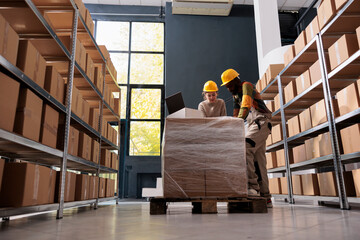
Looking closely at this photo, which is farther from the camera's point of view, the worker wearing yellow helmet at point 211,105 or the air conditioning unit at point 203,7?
the air conditioning unit at point 203,7

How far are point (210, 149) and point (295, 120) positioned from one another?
97.8 inches

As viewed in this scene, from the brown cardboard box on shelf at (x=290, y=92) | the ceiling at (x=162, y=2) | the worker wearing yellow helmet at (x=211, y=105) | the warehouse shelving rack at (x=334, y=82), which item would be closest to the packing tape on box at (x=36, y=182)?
the worker wearing yellow helmet at (x=211, y=105)

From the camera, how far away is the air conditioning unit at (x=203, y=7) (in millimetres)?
9711

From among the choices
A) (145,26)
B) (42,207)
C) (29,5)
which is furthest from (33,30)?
(145,26)

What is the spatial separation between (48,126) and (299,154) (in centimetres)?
406

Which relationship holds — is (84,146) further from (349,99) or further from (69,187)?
(349,99)

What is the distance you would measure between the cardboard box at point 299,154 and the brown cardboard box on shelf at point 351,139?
1257 millimetres

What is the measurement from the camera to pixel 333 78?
13.6 ft

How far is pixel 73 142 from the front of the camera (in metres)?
3.70

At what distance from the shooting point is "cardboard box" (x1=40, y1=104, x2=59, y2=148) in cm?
283

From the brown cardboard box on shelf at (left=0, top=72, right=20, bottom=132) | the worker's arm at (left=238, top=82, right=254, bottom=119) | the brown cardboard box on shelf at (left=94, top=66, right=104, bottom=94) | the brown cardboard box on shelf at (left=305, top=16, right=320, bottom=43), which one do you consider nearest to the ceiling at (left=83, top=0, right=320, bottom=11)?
the brown cardboard box on shelf at (left=94, top=66, right=104, bottom=94)

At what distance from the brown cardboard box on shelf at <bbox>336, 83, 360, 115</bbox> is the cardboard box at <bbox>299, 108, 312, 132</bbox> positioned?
0.87 meters

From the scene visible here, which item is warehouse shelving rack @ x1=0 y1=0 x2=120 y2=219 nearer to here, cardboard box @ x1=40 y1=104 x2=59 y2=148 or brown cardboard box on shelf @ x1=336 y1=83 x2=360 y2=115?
cardboard box @ x1=40 y1=104 x2=59 y2=148

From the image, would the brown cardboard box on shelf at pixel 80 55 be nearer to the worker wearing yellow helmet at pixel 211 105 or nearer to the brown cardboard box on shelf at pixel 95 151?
the brown cardboard box on shelf at pixel 95 151
